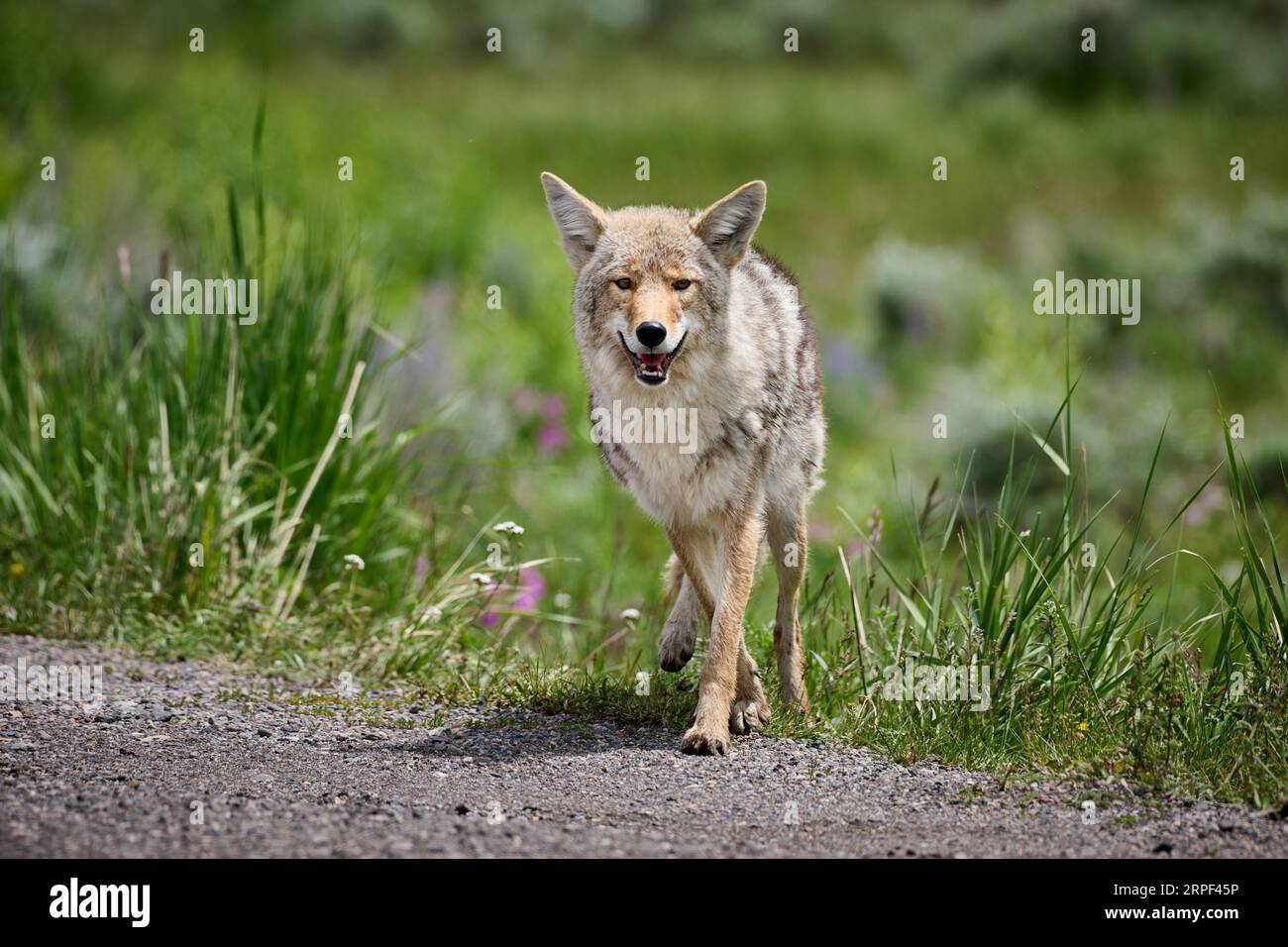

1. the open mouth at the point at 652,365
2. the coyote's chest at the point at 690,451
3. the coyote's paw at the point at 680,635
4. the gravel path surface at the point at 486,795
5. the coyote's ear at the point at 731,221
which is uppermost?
the coyote's ear at the point at 731,221

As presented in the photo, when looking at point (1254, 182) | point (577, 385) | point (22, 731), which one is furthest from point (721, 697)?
point (1254, 182)

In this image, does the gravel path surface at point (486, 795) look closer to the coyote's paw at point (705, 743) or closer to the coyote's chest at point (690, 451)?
the coyote's paw at point (705, 743)

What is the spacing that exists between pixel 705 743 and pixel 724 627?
502 mm

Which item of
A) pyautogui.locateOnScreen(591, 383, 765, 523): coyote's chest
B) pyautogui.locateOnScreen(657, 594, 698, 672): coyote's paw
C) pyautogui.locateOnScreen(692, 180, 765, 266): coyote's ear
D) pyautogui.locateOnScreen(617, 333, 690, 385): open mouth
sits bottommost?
pyautogui.locateOnScreen(657, 594, 698, 672): coyote's paw

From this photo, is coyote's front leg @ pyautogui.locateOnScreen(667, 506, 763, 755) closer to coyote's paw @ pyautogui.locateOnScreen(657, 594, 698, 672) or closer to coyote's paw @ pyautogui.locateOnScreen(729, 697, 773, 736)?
coyote's paw @ pyautogui.locateOnScreen(729, 697, 773, 736)

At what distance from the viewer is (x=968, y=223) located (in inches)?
823

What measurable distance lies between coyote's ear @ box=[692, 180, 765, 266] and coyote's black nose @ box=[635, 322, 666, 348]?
0.65 metres

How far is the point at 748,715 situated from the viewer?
5.33 meters

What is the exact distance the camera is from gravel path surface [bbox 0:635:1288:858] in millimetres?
3832

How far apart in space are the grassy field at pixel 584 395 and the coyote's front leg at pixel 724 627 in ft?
1.21

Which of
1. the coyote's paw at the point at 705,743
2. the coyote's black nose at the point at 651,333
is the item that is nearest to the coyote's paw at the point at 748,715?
the coyote's paw at the point at 705,743

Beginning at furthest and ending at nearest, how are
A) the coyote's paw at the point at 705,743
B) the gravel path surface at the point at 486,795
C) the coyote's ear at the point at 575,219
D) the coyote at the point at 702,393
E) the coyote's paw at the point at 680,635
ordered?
the coyote's paw at the point at 680,635
the coyote's ear at the point at 575,219
the coyote at the point at 702,393
the coyote's paw at the point at 705,743
the gravel path surface at the point at 486,795

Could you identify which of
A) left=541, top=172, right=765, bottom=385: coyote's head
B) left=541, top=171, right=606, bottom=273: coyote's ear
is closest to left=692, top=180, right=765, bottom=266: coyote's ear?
left=541, top=172, right=765, bottom=385: coyote's head

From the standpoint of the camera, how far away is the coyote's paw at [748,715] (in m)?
5.29
